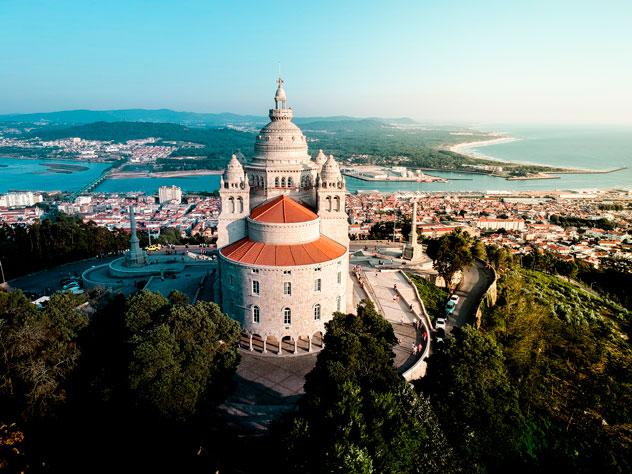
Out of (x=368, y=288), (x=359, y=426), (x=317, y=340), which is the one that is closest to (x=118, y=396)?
(x=359, y=426)

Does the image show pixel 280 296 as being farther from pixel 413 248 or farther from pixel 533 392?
pixel 413 248

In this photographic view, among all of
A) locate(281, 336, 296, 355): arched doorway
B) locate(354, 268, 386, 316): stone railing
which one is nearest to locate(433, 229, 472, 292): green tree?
locate(354, 268, 386, 316): stone railing

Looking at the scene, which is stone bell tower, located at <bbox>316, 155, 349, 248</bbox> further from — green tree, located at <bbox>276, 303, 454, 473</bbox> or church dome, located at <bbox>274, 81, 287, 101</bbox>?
green tree, located at <bbox>276, 303, 454, 473</bbox>

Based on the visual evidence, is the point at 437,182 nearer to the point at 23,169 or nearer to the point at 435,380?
the point at 435,380

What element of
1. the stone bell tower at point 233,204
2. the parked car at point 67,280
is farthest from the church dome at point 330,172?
the parked car at point 67,280

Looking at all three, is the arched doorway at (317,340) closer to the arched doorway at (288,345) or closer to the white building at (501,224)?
the arched doorway at (288,345)
